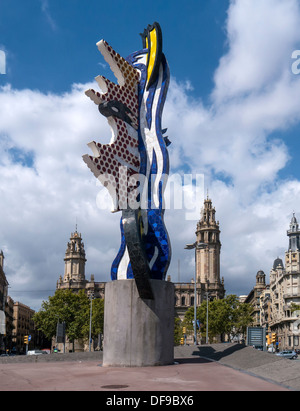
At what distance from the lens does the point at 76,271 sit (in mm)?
130750

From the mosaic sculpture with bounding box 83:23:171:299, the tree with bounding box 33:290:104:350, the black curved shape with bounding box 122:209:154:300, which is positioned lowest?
the tree with bounding box 33:290:104:350

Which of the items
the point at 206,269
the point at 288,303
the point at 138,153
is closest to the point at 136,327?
the point at 138,153

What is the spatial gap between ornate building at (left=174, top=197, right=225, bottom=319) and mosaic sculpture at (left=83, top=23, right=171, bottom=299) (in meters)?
99.7

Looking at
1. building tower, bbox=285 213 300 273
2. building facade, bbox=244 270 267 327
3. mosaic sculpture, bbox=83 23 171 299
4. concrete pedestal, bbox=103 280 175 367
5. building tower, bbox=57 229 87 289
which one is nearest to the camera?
concrete pedestal, bbox=103 280 175 367

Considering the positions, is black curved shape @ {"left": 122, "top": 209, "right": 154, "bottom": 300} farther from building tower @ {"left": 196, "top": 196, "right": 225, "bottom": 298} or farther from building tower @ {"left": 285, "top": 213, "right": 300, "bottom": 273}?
building tower @ {"left": 196, "top": 196, "right": 225, "bottom": 298}

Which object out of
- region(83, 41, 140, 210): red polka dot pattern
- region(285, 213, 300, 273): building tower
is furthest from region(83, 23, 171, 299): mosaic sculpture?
region(285, 213, 300, 273): building tower

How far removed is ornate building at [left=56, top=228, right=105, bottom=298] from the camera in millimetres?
124562

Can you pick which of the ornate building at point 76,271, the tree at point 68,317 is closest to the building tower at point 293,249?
the tree at point 68,317

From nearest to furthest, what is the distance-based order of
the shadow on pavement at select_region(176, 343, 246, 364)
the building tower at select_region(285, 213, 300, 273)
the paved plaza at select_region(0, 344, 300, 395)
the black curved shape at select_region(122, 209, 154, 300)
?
1. the paved plaza at select_region(0, 344, 300, 395)
2. the black curved shape at select_region(122, 209, 154, 300)
3. the shadow on pavement at select_region(176, 343, 246, 364)
4. the building tower at select_region(285, 213, 300, 273)

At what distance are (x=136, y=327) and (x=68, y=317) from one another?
62920 mm

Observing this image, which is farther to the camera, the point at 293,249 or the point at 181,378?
the point at 293,249

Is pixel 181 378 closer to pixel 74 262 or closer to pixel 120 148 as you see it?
pixel 120 148
